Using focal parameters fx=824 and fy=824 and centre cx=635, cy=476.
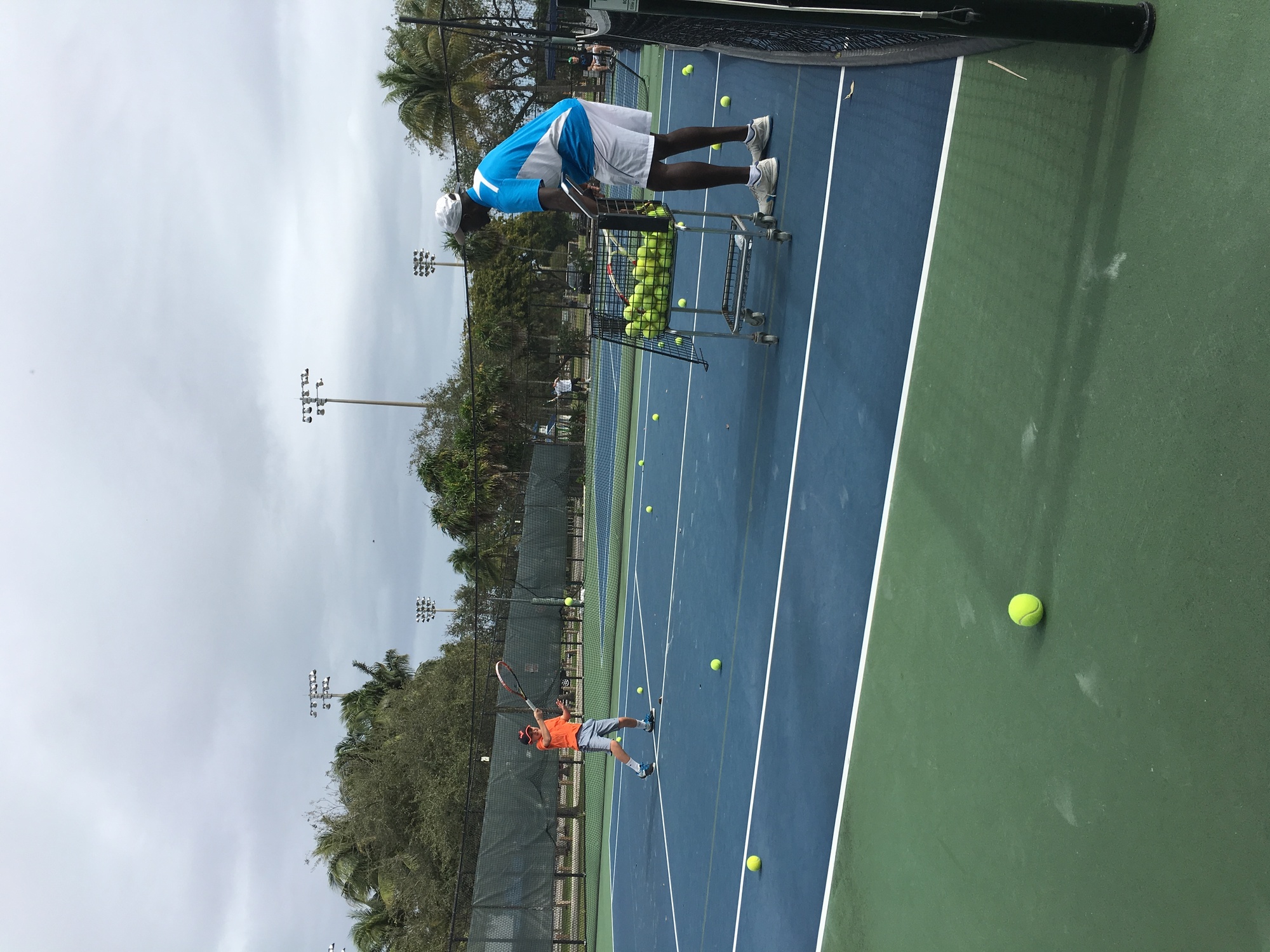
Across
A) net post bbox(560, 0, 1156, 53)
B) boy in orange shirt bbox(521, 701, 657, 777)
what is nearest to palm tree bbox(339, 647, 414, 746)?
boy in orange shirt bbox(521, 701, 657, 777)

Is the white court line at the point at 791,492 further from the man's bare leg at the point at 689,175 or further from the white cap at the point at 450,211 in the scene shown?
the white cap at the point at 450,211

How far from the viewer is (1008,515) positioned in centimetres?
419

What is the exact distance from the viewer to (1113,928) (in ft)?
10.9

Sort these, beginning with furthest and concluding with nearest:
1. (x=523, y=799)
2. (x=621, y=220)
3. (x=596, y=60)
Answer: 1. (x=596, y=60)
2. (x=523, y=799)
3. (x=621, y=220)

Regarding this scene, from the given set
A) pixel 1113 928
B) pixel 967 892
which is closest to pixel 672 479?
pixel 967 892

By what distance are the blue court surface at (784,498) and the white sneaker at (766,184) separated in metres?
0.09

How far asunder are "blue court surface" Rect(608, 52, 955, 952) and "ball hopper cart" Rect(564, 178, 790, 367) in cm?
25

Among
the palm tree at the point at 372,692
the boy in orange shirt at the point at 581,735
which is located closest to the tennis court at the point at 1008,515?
the boy in orange shirt at the point at 581,735

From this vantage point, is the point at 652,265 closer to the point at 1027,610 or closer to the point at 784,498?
the point at 784,498

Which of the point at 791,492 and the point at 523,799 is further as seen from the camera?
the point at 523,799

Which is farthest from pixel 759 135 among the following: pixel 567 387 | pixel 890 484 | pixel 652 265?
pixel 567 387

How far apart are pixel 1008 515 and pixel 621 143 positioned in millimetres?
4438

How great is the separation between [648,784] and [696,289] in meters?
6.65

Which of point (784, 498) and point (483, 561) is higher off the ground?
point (784, 498)
